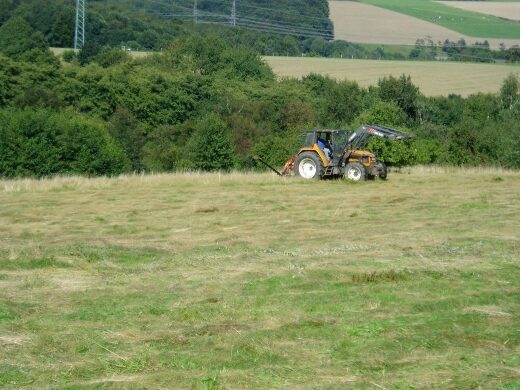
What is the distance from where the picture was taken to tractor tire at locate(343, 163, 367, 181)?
31.0 metres

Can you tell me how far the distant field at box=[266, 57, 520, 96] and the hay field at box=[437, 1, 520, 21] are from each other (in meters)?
22.4

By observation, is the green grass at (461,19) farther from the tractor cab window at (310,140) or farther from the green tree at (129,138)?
the tractor cab window at (310,140)

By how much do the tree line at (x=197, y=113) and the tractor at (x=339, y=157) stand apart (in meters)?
7.45

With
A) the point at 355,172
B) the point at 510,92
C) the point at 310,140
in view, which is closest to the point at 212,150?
the point at 310,140

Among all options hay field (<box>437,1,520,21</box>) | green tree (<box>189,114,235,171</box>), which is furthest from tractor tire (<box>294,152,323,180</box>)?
hay field (<box>437,1,520,21</box>)

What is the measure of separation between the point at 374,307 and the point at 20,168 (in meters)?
33.6

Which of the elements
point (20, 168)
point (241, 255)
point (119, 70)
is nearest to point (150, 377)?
point (241, 255)

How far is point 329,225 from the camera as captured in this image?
810 inches

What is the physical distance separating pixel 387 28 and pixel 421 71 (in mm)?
23663

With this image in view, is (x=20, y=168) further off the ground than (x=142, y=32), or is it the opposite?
(x=142, y=32)

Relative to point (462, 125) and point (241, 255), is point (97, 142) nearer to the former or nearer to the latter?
point (462, 125)

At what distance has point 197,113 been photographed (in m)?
76.9

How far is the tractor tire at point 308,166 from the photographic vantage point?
31.6 metres

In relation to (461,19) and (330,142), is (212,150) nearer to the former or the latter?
(330,142)
